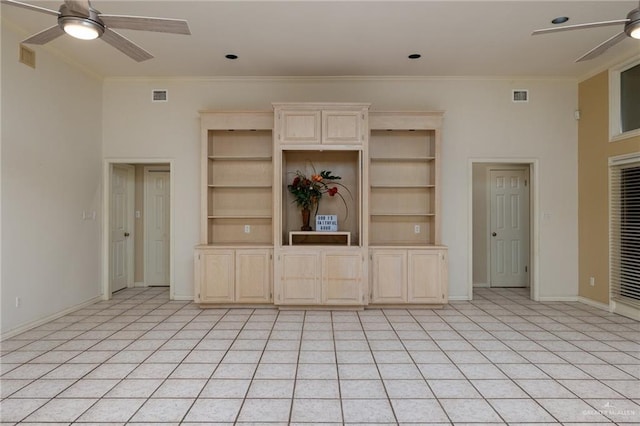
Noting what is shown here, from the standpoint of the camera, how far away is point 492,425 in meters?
2.19

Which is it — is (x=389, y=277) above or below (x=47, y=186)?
below

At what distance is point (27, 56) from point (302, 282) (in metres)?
4.11

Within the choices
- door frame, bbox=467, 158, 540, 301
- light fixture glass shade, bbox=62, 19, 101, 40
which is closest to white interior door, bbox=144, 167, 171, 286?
light fixture glass shade, bbox=62, 19, 101, 40

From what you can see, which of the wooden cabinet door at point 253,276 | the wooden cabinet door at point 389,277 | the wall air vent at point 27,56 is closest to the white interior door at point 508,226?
the wooden cabinet door at point 389,277

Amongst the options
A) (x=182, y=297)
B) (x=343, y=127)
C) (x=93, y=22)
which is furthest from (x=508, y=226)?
(x=93, y=22)

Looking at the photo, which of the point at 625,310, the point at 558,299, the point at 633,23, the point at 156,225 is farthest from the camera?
the point at 156,225

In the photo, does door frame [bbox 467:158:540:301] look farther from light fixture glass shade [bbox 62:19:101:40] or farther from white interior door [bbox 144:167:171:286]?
white interior door [bbox 144:167:171:286]

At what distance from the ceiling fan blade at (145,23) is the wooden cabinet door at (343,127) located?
2.50 metres

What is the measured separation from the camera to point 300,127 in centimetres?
471

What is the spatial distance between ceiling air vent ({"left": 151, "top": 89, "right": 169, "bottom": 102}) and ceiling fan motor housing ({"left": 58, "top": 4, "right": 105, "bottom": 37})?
3165mm

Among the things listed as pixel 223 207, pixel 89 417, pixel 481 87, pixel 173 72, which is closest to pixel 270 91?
pixel 173 72

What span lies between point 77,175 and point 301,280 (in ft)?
11.0

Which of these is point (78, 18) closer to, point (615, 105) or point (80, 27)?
point (80, 27)

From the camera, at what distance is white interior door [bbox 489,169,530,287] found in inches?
252
